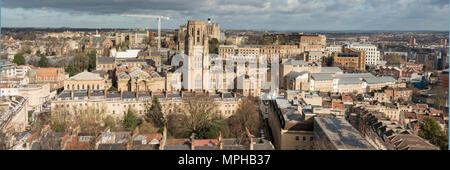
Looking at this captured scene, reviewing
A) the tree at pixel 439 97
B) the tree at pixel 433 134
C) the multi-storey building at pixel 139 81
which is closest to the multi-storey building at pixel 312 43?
the tree at pixel 439 97

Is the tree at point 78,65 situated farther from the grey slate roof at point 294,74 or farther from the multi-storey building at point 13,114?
the grey slate roof at point 294,74

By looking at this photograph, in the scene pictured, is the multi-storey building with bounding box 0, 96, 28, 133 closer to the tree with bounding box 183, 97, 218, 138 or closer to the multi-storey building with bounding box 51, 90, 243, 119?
the multi-storey building with bounding box 51, 90, 243, 119

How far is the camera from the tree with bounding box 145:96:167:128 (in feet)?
48.3

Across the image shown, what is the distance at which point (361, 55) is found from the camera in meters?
33.3

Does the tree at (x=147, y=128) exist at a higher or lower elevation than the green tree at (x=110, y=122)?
lower

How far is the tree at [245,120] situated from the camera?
45.6ft

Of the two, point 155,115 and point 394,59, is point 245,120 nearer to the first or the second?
point 155,115

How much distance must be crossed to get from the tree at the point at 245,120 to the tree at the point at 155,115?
2.80 metres

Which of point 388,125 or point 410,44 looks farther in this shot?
point 410,44

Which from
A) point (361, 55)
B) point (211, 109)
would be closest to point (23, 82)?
point (211, 109)

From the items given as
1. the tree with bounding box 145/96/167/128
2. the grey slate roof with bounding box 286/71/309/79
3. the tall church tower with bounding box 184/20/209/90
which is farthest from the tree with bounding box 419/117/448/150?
the tall church tower with bounding box 184/20/209/90
